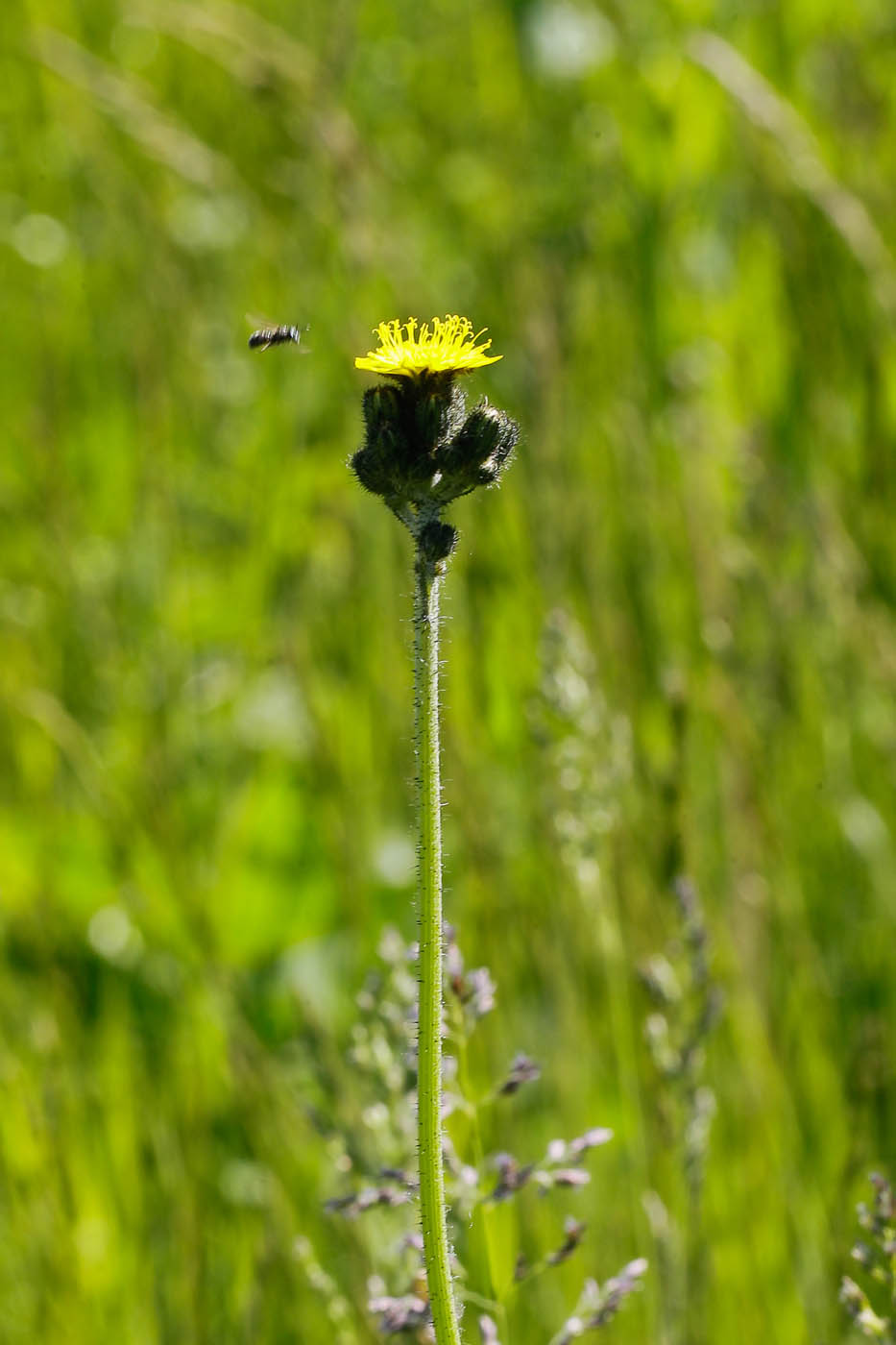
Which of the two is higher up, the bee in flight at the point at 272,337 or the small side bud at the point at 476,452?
the bee in flight at the point at 272,337

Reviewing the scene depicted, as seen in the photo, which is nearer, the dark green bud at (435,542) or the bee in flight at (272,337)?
the dark green bud at (435,542)

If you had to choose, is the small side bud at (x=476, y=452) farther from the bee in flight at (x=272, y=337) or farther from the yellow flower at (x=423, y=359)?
the bee in flight at (x=272, y=337)

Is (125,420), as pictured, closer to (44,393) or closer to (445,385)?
(44,393)

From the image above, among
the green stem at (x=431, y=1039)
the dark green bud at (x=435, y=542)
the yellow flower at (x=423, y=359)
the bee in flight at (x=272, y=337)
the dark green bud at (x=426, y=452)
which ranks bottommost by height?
the green stem at (x=431, y=1039)

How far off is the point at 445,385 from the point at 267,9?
5214 mm

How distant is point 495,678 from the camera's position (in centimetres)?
281

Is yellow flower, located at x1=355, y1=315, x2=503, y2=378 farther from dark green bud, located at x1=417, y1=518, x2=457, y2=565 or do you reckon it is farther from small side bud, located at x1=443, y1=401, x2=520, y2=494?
dark green bud, located at x1=417, y1=518, x2=457, y2=565

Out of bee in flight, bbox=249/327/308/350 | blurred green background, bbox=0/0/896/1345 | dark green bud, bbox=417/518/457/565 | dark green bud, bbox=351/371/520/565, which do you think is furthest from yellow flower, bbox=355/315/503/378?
blurred green background, bbox=0/0/896/1345

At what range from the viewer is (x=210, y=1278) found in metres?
2.14

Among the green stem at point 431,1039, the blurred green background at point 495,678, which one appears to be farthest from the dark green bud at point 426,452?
the blurred green background at point 495,678

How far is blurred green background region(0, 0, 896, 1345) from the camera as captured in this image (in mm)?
2020

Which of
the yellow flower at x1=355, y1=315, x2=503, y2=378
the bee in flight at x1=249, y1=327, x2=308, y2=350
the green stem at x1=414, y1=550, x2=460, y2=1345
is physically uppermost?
the bee in flight at x1=249, y1=327, x2=308, y2=350

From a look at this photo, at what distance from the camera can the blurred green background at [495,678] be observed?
6.63 ft

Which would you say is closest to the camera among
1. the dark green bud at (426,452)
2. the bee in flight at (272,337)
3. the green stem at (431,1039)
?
the green stem at (431,1039)
